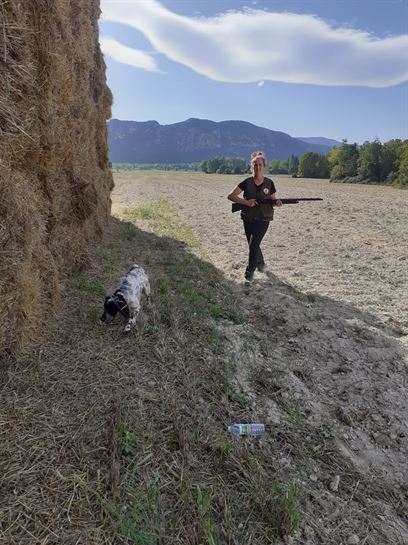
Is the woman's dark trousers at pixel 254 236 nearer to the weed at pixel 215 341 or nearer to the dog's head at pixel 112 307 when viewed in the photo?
the weed at pixel 215 341

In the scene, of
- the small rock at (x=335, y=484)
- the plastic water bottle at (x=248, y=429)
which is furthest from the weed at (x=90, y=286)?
the small rock at (x=335, y=484)

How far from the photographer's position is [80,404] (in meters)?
3.36

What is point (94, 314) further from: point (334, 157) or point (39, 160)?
point (334, 157)

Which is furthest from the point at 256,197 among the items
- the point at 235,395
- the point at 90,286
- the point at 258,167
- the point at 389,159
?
the point at 389,159

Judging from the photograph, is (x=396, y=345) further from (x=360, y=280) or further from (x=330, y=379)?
(x=360, y=280)

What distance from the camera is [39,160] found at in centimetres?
506

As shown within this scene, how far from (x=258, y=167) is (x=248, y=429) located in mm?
5288

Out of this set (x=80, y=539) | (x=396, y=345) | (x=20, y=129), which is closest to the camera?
(x=80, y=539)

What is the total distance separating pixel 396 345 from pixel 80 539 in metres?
4.38

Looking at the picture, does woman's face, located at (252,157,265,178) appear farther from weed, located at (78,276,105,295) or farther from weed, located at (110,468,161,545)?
weed, located at (110,468,161,545)

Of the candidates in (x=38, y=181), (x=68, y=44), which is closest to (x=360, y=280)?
(x=38, y=181)

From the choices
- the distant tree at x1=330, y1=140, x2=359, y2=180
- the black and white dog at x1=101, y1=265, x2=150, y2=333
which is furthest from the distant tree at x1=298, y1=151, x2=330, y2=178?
the black and white dog at x1=101, y1=265, x2=150, y2=333

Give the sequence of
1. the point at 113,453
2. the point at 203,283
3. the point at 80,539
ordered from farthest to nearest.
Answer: the point at 203,283, the point at 113,453, the point at 80,539

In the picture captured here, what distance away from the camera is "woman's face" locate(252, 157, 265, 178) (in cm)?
732
